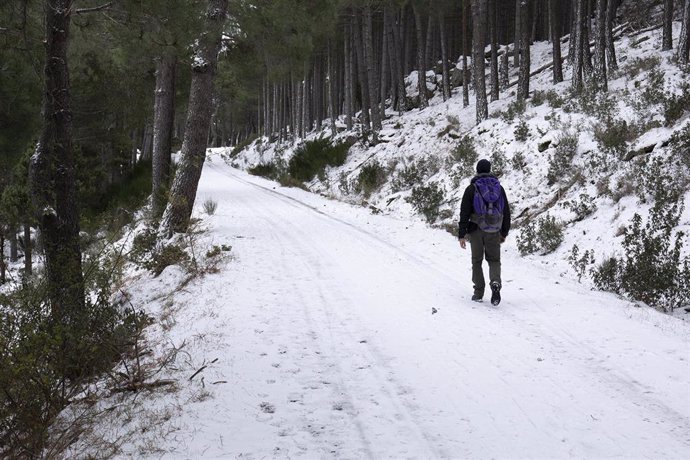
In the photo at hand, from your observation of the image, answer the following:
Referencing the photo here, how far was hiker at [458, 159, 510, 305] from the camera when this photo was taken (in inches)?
244

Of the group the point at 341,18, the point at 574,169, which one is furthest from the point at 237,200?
the point at 341,18

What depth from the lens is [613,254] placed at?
25.4 feet

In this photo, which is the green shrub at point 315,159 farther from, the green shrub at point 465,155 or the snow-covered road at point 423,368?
the snow-covered road at point 423,368

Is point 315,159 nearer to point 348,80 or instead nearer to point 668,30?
point 348,80

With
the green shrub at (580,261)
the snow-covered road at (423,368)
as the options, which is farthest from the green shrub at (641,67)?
the snow-covered road at (423,368)

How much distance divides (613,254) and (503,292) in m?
2.29

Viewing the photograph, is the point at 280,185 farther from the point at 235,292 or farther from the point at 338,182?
the point at 235,292

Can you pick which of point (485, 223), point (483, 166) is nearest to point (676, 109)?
point (483, 166)

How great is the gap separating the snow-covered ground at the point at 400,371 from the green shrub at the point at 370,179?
34.8 feet

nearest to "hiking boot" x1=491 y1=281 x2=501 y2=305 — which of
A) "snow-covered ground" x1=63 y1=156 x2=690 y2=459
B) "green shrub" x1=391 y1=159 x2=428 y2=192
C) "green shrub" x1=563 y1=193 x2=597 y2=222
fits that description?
"snow-covered ground" x1=63 y1=156 x2=690 y2=459

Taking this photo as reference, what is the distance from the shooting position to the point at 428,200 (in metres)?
13.3

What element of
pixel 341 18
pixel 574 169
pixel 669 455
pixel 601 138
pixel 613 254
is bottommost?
pixel 669 455

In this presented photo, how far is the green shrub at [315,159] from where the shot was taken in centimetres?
2373

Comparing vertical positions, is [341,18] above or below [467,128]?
above
